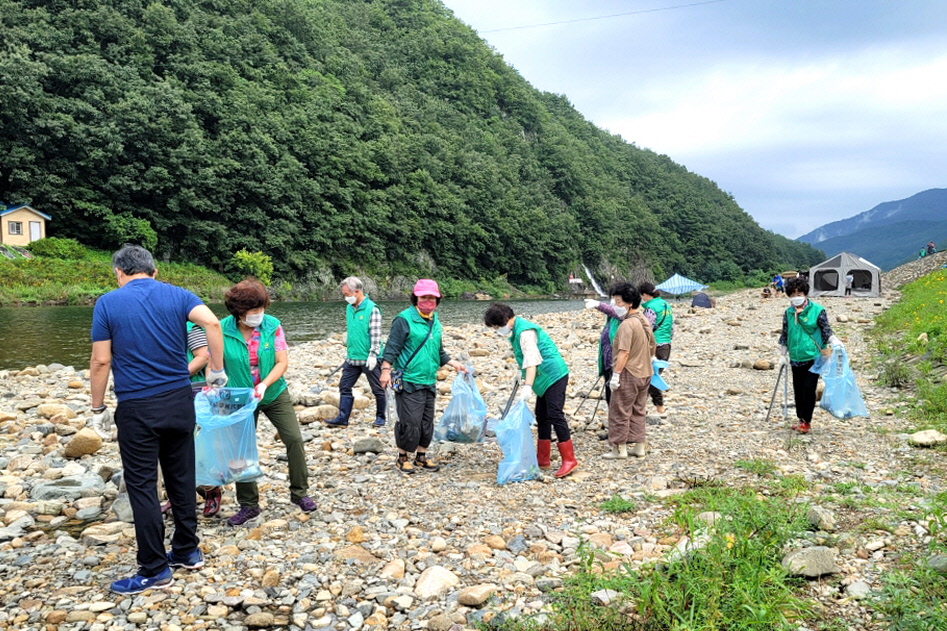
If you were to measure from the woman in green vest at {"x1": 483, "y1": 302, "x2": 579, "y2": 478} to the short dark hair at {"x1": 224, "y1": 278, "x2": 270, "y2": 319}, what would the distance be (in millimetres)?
2169

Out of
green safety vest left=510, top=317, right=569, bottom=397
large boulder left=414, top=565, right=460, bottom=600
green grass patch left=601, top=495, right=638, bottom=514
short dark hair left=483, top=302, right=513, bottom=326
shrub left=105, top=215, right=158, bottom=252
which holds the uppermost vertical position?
shrub left=105, top=215, right=158, bottom=252

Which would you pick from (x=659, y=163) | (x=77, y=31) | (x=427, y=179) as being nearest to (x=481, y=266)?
(x=427, y=179)

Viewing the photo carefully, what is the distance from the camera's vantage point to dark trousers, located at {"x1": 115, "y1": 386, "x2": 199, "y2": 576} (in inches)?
151

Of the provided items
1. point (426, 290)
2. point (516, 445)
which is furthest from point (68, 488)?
point (516, 445)

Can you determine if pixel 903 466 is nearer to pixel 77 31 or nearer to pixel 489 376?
pixel 489 376

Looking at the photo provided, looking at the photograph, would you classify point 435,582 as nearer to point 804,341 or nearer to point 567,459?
point 567,459

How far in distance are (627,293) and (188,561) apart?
15.9 ft

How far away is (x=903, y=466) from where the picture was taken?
6.09 meters

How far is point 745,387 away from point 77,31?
57540 millimetres

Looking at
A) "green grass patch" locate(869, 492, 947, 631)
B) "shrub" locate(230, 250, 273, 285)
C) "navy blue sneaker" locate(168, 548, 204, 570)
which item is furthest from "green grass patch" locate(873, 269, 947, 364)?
"shrub" locate(230, 250, 273, 285)

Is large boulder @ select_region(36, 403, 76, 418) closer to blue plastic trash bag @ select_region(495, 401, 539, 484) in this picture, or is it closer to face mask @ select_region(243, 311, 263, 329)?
face mask @ select_region(243, 311, 263, 329)

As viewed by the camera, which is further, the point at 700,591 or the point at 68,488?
the point at 68,488

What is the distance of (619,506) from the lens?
5.13m

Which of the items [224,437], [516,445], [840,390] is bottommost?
[516,445]
